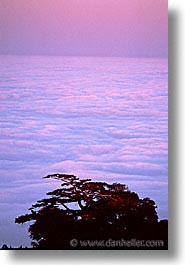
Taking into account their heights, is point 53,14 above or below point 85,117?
above

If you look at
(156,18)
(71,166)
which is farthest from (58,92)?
(156,18)

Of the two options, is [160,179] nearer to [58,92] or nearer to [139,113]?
[139,113]

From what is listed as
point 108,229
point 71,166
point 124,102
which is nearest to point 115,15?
point 124,102

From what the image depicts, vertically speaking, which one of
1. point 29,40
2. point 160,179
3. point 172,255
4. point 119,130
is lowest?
point 172,255

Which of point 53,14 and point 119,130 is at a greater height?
point 53,14

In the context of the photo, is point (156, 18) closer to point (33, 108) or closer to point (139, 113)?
point (139, 113)
